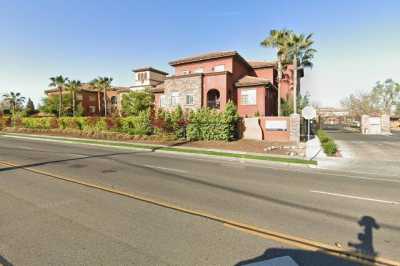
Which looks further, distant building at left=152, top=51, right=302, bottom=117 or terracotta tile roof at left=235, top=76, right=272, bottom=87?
distant building at left=152, top=51, right=302, bottom=117

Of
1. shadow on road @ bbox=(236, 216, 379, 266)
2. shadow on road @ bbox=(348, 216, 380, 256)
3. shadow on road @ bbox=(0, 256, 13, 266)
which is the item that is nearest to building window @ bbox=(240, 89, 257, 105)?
shadow on road @ bbox=(348, 216, 380, 256)

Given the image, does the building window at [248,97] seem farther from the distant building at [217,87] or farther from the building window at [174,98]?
the building window at [174,98]

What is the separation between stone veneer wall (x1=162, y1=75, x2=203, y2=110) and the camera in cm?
2852

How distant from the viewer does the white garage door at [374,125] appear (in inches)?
1430

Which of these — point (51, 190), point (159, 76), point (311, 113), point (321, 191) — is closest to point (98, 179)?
point (51, 190)

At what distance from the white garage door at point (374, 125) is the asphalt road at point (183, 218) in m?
32.6

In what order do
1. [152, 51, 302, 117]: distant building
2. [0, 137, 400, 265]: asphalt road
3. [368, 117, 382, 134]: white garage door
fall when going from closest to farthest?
1. [0, 137, 400, 265]: asphalt road
2. [152, 51, 302, 117]: distant building
3. [368, 117, 382, 134]: white garage door

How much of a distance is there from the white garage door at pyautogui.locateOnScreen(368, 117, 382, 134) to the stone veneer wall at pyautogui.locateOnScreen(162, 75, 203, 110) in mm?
27183

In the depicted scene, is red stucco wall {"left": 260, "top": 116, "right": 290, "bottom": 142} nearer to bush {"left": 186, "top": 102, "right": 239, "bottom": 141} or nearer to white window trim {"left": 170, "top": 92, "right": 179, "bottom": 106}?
bush {"left": 186, "top": 102, "right": 239, "bottom": 141}

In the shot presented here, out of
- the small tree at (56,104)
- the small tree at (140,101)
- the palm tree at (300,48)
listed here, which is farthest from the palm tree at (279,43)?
the small tree at (56,104)

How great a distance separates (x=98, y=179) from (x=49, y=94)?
210 feet

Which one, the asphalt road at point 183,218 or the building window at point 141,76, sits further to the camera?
the building window at point 141,76

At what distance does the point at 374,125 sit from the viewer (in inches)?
1439

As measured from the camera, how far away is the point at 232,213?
567 cm
